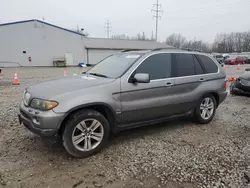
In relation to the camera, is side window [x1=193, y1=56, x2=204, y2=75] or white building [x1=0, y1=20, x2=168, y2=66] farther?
white building [x1=0, y1=20, x2=168, y2=66]

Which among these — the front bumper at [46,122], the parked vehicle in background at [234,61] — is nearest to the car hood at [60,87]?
the front bumper at [46,122]

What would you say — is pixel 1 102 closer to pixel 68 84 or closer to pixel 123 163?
pixel 68 84

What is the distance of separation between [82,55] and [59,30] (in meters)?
5.00

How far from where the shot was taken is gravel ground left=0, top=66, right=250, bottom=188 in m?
2.72

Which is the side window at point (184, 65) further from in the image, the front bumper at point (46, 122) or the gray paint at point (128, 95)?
the front bumper at point (46, 122)

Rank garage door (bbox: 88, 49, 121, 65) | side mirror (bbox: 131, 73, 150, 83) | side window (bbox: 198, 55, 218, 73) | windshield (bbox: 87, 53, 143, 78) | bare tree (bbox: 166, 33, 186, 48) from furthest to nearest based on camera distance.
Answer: bare tree (bbox: 166, 33, 186, 48)
garage door (bbox: 88, 49, 121, 65)
side window (bbox: 198, 55, 218, 73)
windshield (bbox: 87, 53, 143, 78)
side mirror (bbox: 131, 73, 150, 83)

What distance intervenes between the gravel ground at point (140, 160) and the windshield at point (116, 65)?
4.20 ft

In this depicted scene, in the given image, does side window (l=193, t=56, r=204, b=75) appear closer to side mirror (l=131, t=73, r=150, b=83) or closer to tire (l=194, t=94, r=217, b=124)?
tire (l=194, t=94, r=217, b=124)

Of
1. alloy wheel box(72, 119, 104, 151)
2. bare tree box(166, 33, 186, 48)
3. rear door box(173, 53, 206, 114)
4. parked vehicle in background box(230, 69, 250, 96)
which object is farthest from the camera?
bare tree box(166, 33, 186, 48)

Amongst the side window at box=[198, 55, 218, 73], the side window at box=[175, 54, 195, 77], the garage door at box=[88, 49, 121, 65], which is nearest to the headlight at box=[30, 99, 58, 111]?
the side window at box=[175, 54, 195, 77]

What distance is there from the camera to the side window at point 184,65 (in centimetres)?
435

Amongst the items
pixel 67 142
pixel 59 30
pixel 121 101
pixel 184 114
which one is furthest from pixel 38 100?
pixel 59 30

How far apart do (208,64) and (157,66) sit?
1.61m

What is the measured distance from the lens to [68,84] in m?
3.44
